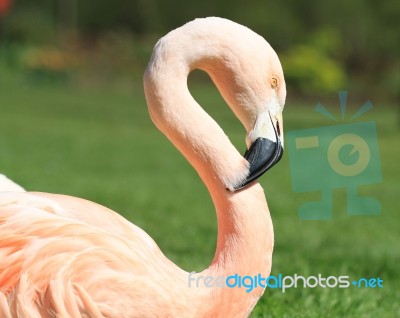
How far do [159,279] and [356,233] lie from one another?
556cm

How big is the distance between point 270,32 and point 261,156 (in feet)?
126

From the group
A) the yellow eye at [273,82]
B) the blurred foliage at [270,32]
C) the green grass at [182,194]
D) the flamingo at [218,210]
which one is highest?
the yellow eye at [273,82]

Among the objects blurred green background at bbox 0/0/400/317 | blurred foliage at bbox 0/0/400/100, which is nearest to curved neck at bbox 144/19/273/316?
blurred green background at bbox 0/0/400/317

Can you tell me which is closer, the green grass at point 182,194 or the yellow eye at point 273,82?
the yellow eye at point 273,82

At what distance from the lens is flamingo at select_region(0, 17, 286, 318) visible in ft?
8.30

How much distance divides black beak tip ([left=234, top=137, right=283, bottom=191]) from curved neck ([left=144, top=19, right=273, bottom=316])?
31 millimetres

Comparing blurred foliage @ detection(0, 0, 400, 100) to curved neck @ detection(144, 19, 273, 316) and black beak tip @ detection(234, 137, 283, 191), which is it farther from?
black beak tip @ detection(234, 137, 283, 191)

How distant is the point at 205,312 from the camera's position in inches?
104

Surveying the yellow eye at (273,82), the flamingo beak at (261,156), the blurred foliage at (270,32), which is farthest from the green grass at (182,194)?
the blurred foliage at (270,32)

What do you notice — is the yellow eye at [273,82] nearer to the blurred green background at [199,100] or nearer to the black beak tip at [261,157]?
the black beak tip at [261,157]

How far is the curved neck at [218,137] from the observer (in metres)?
2.68

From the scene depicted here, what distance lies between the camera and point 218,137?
9.05 feet

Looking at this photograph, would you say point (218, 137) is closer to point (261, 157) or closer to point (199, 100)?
point (261, 157)

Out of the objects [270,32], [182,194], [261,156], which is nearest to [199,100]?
[270,32]
